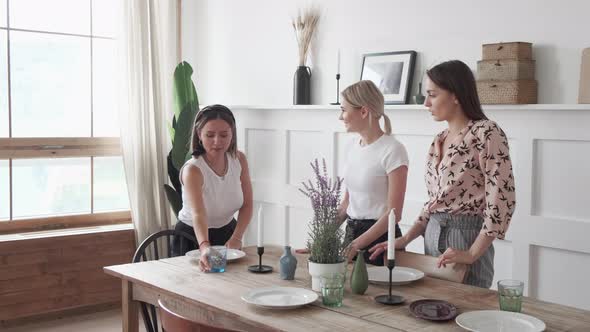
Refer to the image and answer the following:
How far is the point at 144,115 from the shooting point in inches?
Result: 195

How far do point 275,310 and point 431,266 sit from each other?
739 mm

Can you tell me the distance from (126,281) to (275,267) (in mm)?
565

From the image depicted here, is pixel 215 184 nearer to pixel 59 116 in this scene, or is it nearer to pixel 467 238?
pixel 467 238

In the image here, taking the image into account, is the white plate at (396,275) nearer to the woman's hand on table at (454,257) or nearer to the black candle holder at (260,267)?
the woman's hand on table at (454,257)

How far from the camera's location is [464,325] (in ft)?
6.40

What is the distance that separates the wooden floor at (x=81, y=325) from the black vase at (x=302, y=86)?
68.1 inches

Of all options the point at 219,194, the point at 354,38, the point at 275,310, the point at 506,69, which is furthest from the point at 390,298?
the point at 354,38

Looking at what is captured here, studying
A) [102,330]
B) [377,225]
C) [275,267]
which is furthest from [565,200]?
[102,330]

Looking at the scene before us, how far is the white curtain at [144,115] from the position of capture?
489cm

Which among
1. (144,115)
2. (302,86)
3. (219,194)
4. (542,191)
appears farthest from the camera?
(144,115)

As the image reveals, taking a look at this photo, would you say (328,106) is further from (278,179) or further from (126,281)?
(126,281)

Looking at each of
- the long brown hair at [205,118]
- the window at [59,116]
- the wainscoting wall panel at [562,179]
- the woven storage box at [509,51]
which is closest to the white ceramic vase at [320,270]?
the long brown hair at [205,118]

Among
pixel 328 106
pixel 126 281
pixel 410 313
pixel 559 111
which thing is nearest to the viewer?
pixel 410 313

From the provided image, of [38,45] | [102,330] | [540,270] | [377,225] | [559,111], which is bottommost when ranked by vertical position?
[102,330]
